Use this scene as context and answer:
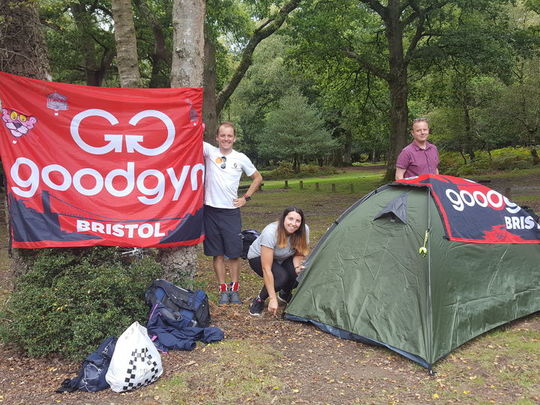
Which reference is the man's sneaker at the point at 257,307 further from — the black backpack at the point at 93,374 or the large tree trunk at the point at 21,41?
the large tree trunk at the point at 21,41

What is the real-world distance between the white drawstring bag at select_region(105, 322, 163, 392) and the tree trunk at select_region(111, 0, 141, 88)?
3632 mm

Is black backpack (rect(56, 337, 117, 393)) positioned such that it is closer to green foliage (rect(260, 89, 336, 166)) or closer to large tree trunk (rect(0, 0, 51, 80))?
large tree trunk (rect(0, 0, 51, 80))

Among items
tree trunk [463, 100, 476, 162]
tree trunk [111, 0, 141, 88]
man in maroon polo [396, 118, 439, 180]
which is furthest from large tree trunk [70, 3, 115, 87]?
tree trunk [463, 100, 476, 162]

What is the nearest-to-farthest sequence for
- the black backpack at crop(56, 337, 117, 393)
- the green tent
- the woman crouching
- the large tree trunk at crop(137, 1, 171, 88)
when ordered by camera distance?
the black backpack at crop(56, 337, 117, 393), the green tent, the woman crouching, the large tree trunk at crop(137, 1, 171, 88)

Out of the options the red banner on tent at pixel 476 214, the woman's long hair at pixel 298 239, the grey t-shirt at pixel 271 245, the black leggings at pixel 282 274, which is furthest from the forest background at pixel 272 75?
the red banner on tent at pixel 476 214

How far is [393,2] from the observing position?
1809 centimetres

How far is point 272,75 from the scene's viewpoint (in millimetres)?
36875

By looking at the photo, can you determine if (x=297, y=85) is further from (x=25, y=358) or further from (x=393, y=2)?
(x=25, y=358)

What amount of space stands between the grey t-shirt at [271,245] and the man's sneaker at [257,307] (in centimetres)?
51

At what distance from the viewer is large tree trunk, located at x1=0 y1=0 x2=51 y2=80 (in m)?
4.59

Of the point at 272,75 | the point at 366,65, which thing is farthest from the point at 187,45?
the point at 272,75

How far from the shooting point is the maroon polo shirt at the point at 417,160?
5602 millimetres

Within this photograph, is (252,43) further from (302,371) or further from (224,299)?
(302,371)

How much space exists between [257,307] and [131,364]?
6.31ft
